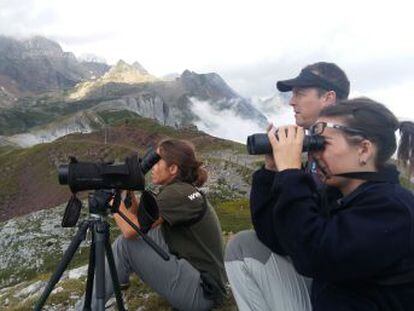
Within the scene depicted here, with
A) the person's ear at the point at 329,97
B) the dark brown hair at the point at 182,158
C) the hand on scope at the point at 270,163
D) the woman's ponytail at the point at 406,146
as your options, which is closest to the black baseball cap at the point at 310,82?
the person's ear at the point at 329,97

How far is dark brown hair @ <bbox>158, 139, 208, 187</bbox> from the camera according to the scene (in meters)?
6.58

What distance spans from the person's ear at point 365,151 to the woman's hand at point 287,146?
43 cm

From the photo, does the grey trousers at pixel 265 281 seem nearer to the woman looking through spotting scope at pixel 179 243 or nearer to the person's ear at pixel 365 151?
the person's ear at pixel 365 151

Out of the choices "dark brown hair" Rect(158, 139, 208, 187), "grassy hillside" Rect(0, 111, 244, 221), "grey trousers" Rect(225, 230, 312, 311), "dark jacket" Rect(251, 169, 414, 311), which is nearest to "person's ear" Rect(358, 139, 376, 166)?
"dark jacket" Rect(251, 169, 414, 311)

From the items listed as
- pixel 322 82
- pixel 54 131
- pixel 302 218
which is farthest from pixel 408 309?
Answer: pixel 54 131

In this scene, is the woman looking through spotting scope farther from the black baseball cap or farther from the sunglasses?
the sunglasses

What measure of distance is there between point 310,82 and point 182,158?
196cm

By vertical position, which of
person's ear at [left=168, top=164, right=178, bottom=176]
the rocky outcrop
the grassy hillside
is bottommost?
the rocky outcrop

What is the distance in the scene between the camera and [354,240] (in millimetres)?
3553

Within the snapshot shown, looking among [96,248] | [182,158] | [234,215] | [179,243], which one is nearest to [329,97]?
[182,158]

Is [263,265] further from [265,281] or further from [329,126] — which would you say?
[329,126]

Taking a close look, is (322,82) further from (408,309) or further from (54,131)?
(54,131)

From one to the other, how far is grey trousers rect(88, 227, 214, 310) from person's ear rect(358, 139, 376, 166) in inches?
106

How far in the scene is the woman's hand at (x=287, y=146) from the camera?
401 cm
